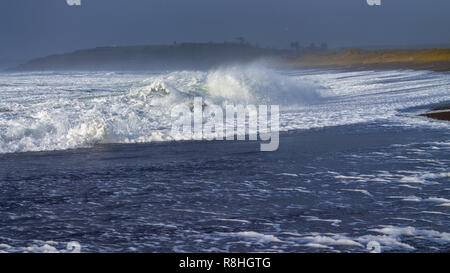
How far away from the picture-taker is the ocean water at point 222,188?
507 centimetres

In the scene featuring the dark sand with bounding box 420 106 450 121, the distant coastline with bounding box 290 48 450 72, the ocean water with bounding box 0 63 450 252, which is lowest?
the ocean water with bounding box 0 63 450 252

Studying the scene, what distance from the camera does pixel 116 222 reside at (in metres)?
5.68

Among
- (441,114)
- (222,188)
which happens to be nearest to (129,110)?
(441,114)

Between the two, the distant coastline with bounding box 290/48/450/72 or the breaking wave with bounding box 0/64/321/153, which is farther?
the distant coastline with bounding box 290/48/450/72

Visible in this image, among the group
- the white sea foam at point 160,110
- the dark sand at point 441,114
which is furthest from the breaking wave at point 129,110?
the dark sand at point 441,114

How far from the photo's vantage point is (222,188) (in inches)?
281

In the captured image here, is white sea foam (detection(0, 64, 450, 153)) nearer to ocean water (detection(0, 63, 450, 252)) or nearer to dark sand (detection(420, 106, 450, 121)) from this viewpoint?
ocean water (detection(0, 63, 450, 252))

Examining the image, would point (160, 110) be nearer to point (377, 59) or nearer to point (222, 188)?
point (222, 188)

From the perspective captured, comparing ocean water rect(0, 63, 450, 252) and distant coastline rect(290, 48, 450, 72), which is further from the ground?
distant coastline rect(290, 48, 450, 72)

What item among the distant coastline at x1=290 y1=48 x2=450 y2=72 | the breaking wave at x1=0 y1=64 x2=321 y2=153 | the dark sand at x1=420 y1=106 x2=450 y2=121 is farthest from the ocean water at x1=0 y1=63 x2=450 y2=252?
the distant coastline at x1=290 y1=48 x2=450 y2=72

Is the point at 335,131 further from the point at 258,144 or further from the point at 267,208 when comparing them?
the point at 267,208

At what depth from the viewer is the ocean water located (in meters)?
5.07
